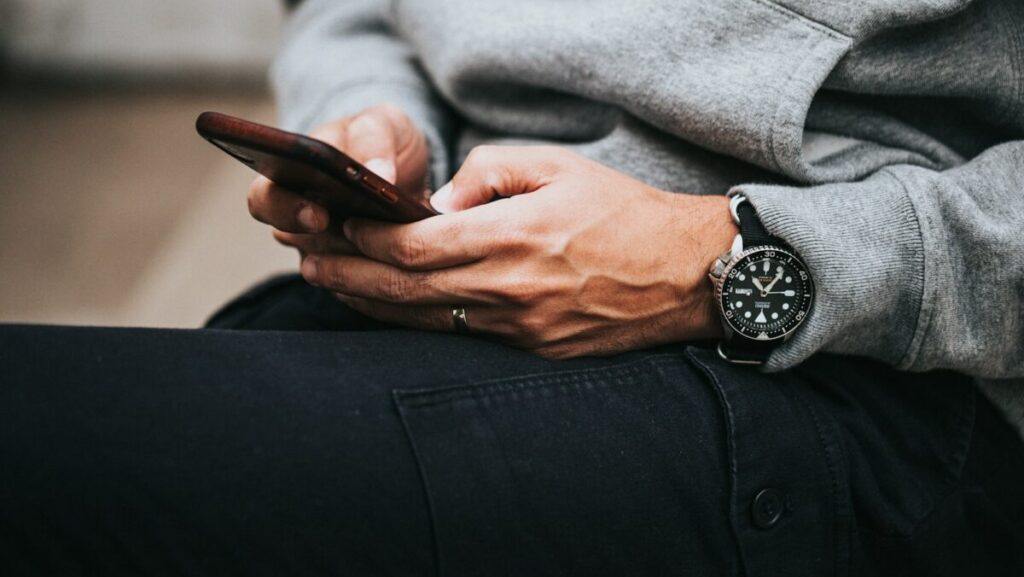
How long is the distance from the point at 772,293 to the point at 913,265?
0.11m

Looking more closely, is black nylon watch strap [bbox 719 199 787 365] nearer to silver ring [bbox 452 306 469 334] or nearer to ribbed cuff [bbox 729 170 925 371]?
ribbed cuff [bbox 729 170 925 371]

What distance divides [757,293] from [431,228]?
252 millimetres

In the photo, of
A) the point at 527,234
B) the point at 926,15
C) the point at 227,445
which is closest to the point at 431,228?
the point at 527,234

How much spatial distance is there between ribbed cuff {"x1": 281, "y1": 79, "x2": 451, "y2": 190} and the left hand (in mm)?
258

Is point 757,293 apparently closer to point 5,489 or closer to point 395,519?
point 395,519

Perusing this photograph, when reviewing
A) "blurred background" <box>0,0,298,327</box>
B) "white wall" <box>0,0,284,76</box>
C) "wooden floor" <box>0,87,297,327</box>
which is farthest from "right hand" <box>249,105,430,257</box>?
"white wall" <box>0,0,284,76</box>

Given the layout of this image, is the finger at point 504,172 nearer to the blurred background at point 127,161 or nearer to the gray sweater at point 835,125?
the gray sweater at point 835,125

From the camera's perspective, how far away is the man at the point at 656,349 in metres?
0.50

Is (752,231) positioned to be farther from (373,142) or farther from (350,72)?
(350,72)

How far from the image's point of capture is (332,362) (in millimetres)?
556

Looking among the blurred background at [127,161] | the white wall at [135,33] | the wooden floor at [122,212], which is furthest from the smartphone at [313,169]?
the white wall at [135,33]

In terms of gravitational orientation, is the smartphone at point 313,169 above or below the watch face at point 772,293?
above

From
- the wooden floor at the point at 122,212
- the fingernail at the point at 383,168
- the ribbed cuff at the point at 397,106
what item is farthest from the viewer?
the wooden floor at the point at 122,212

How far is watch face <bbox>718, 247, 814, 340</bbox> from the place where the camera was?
0.63 metres
